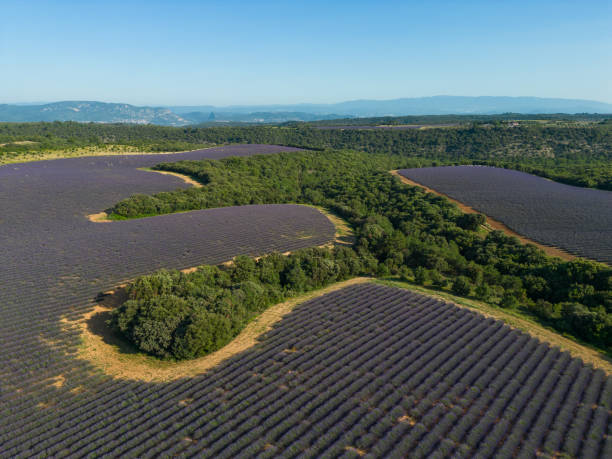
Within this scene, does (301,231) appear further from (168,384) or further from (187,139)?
(187,139)

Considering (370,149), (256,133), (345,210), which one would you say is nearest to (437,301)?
(345,210)

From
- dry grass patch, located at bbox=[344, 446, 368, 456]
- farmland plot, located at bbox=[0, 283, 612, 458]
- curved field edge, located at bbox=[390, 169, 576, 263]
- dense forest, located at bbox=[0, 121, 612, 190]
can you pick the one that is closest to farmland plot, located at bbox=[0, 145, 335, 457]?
farmland plot, located at bbox=[0, 283, 612, 458]

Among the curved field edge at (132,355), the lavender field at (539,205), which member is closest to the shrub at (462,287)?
the curved field edge at (132,355)

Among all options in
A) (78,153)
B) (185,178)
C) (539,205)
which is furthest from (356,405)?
(78,153)

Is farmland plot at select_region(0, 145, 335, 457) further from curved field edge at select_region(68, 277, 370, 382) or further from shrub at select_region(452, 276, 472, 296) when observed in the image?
shrub at select_region(452, 276, 472, 296)

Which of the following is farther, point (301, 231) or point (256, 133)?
point (256, 133)

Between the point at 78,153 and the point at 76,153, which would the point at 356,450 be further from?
the point at 76,153
